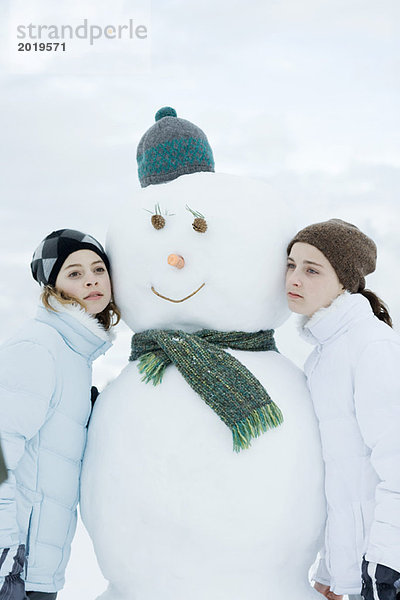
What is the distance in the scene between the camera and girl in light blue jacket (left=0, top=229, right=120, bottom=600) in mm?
2047

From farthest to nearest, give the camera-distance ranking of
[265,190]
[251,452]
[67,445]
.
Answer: [265,190] < [67,445] < [251,452]

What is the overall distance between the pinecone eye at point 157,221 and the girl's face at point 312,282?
45cm

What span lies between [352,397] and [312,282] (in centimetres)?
38

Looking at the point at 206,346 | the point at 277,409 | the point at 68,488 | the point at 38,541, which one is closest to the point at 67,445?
the point at 68,488

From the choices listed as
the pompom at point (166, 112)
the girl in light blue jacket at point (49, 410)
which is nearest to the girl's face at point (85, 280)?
the girl in light blue jacket at point (49, 410)

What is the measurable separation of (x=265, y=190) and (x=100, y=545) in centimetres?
130

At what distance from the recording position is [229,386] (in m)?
2.04

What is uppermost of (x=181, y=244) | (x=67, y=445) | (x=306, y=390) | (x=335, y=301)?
(x=181, y=244)

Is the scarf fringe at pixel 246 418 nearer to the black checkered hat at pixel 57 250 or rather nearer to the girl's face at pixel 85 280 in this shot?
the girl's face at pixel 85 280

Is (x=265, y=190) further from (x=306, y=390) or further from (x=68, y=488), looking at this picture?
(x=68, y=488)

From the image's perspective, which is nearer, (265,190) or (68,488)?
(68,488)

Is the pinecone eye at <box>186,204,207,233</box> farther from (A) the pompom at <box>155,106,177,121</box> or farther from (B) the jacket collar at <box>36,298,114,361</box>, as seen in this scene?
(A) the pompom at <box>155,106,177,121</box>

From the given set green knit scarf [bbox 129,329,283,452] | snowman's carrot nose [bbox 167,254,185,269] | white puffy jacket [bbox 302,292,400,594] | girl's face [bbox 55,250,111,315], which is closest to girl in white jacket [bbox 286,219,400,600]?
white puffy jacket [bbox 302,292,400,594]

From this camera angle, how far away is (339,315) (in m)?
2.12
